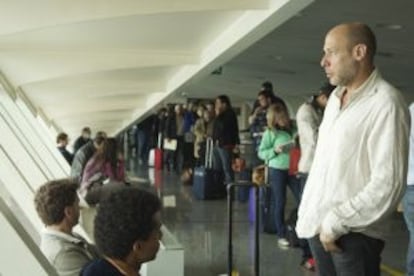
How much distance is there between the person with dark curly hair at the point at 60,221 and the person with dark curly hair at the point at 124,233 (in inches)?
41.8

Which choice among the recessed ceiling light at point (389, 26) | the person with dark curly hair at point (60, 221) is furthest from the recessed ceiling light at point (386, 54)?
the person with dark curly hair at point (60, 221)

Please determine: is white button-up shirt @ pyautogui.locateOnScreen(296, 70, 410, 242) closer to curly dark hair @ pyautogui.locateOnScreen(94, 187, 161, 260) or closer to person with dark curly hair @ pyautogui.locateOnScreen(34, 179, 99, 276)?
curly dark hair @ pyautogui.locateOnScreen(94, 187, 161, 260)

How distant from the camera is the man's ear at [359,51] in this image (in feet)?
8.22

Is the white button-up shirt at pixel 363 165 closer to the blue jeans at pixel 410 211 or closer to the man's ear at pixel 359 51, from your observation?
the man's ear at pixel 359 51

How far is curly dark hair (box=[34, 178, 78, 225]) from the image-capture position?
3.19 metres

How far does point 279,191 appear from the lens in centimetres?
673

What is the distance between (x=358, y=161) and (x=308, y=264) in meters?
3.43

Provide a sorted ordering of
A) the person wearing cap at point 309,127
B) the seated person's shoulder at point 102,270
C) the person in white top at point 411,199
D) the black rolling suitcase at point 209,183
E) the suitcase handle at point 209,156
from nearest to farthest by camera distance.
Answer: the seated person's shoulder at point 102,270 → the person in white top at point 411,199 → the person wearing cap at point 309,127 → the black rolling suitcase at point 209,183 → the suitcase handle at point 209,156

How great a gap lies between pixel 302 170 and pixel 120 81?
6.36m

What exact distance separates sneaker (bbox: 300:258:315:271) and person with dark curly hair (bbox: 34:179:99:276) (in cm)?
288

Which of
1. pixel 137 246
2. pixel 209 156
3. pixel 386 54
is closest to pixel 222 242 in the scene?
pixel 209 156

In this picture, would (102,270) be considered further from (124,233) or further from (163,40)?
(163,40)

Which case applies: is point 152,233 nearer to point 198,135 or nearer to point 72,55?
point 72,55

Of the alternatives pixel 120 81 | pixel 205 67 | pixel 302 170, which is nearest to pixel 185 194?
pixel 120 81
